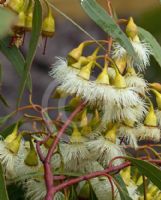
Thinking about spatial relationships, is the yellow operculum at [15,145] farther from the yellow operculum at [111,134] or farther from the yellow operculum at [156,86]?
the yellow operculum at [156,86]

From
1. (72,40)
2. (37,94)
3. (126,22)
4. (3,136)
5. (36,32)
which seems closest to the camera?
(36,32)

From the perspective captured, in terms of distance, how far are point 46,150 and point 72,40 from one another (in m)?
3.25

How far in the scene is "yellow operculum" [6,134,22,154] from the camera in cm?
157

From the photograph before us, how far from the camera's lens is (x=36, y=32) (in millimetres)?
1551

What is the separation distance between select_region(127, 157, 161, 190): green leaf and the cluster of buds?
1.08ft

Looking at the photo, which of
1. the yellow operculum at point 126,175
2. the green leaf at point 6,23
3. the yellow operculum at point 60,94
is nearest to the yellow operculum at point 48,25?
the yellow operculum at point 60,94

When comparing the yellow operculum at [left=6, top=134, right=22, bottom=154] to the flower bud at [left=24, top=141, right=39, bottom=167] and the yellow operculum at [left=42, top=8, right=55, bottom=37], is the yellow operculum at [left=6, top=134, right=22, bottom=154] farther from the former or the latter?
the yellow operculum at [left=42, top=8, right=55, bottom=37]

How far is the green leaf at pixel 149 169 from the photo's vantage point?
5.10ft

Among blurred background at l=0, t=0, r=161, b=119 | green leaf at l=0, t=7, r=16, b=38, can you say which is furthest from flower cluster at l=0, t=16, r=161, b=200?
blurred background at l=0, t=0, r=161, b=119

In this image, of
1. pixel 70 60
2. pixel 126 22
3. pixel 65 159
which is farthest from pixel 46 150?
pixel 126 22

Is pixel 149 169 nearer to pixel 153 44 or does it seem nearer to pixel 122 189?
pixel 122 189

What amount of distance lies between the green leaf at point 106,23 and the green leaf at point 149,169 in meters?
0.22

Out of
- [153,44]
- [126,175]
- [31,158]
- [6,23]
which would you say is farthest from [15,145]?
[6,23]

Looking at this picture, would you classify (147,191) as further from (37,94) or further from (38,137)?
(37,94)
